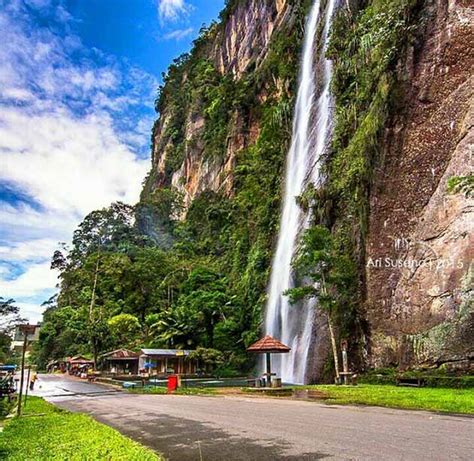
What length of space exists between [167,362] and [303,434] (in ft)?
99.8

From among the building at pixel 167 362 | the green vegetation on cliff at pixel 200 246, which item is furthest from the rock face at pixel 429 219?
the building at pixel 167 362

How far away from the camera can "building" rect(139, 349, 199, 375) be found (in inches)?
1385

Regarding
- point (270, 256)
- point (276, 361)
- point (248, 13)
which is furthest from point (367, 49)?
point (248, 13)

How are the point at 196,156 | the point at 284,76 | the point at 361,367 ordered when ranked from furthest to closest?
the point at 196,156
the point at 284,76
the point at 361,367

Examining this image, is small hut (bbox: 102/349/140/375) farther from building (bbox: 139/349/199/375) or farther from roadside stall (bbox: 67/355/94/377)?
roadside stall (bbox: 67/355/94/377)

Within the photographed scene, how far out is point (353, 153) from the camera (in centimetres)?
2494

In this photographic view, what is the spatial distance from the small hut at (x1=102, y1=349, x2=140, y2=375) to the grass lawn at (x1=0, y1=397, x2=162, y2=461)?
28.2m

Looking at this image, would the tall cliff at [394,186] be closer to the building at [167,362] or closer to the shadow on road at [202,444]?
the building at [167,362]

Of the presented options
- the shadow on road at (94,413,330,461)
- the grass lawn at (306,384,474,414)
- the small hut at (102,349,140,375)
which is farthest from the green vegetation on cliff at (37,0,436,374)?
the shadow on road at (94,413,330,461)

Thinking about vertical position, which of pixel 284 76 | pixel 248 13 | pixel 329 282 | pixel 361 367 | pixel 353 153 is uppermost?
pixel 248 13

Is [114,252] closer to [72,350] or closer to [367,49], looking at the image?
[72,350]

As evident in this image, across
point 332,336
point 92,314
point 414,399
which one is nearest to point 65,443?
point 414,399

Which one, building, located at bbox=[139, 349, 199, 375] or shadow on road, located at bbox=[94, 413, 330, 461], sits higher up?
building, located at bbox=[139, 349, 199, 375]

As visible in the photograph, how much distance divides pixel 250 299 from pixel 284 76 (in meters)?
20.6
